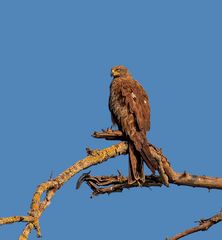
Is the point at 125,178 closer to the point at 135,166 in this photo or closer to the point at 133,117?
the point at 135,166

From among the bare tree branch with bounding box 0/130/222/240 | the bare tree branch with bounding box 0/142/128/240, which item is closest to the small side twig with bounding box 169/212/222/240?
the bare tree branch with bounding box 0/130/222/240

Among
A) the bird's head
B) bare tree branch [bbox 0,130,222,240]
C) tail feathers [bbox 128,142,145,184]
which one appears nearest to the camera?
bare tree branch [bbox 0,130,222,240]

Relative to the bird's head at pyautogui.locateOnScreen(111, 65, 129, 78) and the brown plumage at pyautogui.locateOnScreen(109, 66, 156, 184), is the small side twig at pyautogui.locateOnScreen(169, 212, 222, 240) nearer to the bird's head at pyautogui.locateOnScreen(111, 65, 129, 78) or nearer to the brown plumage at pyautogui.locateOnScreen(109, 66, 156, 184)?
the brown plumage at pyautogui.locateOnScreen(109, 66, 156, 184)

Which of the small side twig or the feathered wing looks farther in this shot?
the feathered wing

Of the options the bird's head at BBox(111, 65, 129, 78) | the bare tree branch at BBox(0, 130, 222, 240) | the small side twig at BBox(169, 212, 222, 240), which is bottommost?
the small side twig at BBox(169, 212, 222, 240)

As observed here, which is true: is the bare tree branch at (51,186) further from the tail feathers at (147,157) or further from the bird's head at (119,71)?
the bird's head at (119,71)

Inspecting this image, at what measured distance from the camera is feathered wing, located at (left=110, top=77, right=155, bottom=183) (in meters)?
10.1

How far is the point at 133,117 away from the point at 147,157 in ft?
3.35

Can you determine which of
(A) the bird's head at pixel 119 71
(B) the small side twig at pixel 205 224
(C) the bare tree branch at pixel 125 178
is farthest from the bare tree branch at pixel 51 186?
(A) the bird's head at pixel 119 71

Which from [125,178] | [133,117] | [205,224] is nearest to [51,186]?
[125,178]

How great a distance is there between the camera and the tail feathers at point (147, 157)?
9.79m

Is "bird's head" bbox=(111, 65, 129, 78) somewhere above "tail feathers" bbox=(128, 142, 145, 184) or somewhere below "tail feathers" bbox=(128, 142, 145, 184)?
above

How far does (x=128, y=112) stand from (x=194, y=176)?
1450 millimetres

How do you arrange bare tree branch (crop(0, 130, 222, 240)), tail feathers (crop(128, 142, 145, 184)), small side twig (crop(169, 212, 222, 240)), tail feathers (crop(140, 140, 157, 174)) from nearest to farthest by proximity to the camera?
bare tree branch (crop(0, 130, 222, 240)), small side twig (crop(169, 212, 222, 240)), tail feathers (crop(140, 140, 157, 174)), tail feathers (crop(128, 142, 145, 184))
